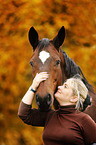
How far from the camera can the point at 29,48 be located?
21.2 feet

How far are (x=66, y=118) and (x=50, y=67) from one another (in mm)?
742

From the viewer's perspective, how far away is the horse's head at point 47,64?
2301 millimetres

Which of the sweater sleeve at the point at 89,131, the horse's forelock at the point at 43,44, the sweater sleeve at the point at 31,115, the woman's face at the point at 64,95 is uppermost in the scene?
the horse's forelock at the point at 43,44

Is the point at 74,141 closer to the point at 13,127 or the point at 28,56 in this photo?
the point at 28,56

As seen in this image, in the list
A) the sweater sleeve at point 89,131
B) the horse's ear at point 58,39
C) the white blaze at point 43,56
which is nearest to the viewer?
the sweater sleeve at point 89,131

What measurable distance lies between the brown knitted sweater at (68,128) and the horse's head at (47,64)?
18 centimetres

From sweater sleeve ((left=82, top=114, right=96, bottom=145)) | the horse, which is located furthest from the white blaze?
sweater sleeve ((left=82, top=114, right=96, bottom=145))

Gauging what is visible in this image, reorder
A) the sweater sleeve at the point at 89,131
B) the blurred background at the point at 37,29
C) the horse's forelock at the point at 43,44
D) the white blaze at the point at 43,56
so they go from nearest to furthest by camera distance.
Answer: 1. the sweater sleeve at the point at 89,131
2. the white blaze at the point at 43,56
3. the horse's forelock at the point at 43,44
4. the blurred background at the point at 37,29

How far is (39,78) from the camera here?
233 cm

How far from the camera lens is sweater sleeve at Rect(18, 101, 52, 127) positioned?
2.20m

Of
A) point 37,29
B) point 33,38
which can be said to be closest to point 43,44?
point 33,38

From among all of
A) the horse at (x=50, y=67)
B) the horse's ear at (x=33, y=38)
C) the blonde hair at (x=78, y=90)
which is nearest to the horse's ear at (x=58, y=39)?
the horse at (x=50, y=67)

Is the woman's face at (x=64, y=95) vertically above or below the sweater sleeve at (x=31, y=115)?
above

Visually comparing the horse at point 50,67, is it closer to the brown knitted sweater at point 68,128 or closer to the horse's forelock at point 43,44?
the horse's forelock at point 43,44
